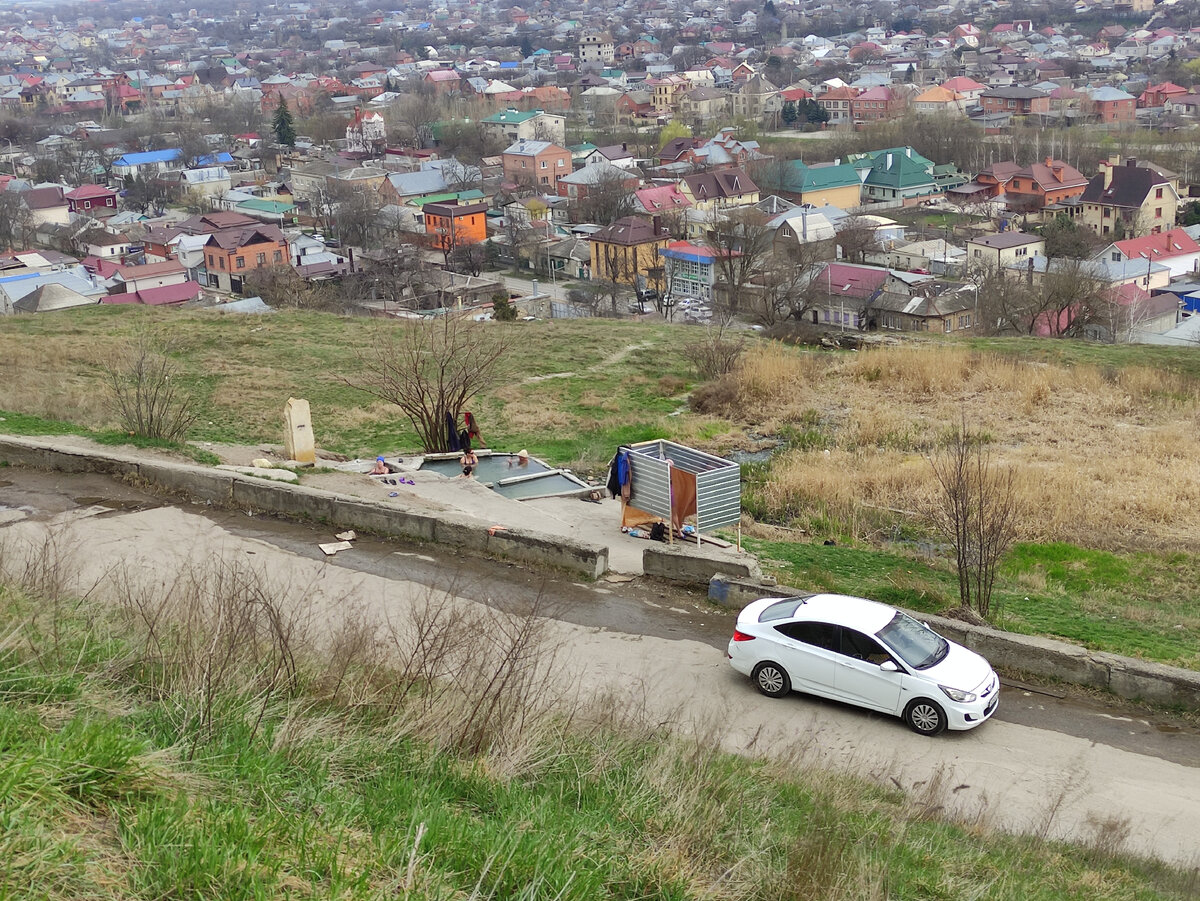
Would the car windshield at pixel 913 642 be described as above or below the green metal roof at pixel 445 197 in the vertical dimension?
above

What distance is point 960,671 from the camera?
7.20 m

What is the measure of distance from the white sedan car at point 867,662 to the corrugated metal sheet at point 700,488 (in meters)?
2.18

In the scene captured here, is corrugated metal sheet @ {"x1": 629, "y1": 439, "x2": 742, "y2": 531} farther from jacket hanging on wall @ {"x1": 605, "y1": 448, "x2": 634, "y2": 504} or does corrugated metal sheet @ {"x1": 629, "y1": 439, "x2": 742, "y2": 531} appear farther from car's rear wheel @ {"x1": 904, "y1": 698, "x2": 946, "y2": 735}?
car's rear wheel @ {"x1": 904, "y1": 698, "x2": 946, "y2": 735}

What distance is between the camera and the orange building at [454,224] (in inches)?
2053

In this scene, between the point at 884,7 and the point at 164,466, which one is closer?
the point at 164,466

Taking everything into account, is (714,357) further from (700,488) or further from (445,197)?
(445,197)

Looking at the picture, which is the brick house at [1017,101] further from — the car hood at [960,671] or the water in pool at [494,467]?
the car hood at [960,671]

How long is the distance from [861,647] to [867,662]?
10cm

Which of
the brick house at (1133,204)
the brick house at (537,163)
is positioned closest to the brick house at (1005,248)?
the brick house at (1133,204)

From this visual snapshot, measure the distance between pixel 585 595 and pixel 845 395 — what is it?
28.0 ft

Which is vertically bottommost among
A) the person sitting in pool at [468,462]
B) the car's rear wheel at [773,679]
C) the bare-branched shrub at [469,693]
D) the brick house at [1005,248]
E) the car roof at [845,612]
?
the brick house at [1005,248]

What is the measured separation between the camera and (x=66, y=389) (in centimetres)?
1508

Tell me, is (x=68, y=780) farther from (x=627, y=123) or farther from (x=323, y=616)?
(x=627, y=123)

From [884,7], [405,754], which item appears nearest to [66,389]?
[405,754]
